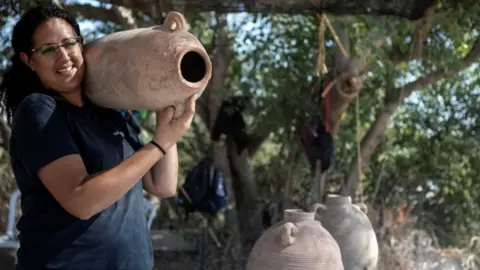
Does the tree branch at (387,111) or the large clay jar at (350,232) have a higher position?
the tree branch at (387,111)

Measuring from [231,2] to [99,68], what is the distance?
7.73ft

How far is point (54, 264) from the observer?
1.24 m

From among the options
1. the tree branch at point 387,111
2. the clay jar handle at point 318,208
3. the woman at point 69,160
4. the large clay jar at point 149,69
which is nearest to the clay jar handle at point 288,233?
the clay jar handle at point 318,208

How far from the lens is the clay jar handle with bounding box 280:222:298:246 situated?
282 cm

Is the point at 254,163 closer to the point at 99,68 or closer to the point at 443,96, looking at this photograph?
the point at 443,96

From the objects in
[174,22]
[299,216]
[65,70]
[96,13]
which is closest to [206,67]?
[174,22]

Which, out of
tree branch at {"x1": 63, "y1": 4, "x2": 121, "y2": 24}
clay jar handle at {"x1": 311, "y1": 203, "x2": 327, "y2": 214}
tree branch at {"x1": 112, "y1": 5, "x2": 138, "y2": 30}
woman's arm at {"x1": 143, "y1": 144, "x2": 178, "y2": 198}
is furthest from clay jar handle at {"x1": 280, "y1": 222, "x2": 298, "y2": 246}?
tree branch at {"x1": 63, "y1": 4, "x2": 121, "y2": 24}

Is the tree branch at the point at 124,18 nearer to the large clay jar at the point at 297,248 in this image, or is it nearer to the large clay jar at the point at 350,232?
the large clay jar at the point at 350,232

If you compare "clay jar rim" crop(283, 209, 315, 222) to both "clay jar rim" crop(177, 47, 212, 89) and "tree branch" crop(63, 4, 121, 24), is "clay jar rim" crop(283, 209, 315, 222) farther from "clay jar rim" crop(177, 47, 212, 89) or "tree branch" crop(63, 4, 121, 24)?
"tree branch" crop(63, 4, 121, 24)

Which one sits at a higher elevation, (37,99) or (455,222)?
(37,99)

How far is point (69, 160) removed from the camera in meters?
1.20

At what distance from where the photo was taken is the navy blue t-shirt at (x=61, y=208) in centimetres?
122

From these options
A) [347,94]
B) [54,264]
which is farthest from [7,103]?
[347,94]

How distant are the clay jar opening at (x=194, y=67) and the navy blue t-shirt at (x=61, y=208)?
9.2 inches
